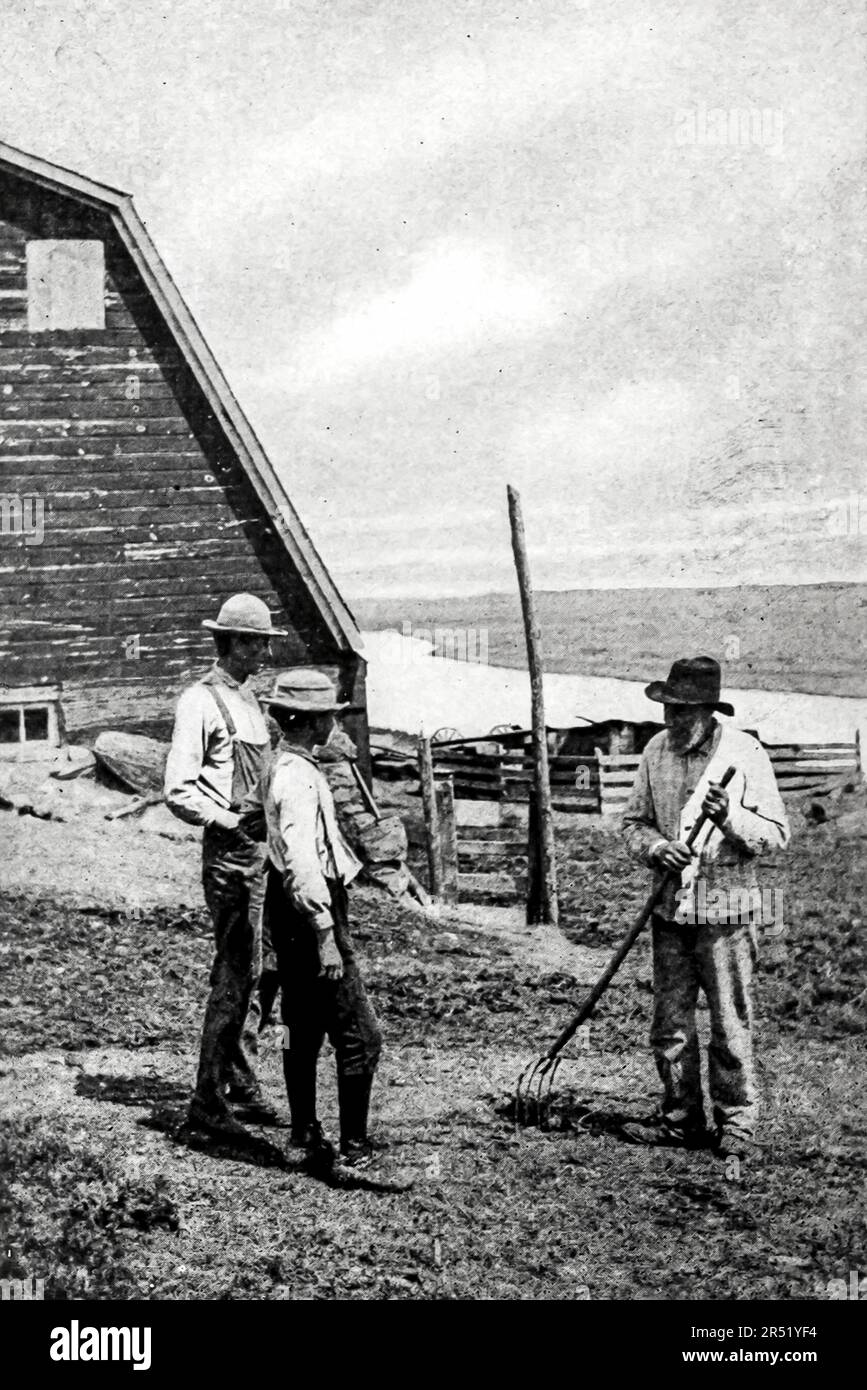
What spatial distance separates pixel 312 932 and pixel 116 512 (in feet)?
7.10

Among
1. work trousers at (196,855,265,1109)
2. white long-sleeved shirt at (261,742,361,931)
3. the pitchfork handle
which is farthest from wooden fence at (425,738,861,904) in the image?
white long-sleeved shirt at (261,742,361,931)

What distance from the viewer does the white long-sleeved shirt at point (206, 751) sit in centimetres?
556

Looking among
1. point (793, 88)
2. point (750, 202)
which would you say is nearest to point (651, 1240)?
point (750, 202)

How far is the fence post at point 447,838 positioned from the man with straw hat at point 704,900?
3.59 feet

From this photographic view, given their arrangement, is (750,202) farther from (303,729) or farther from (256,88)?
(303,729)

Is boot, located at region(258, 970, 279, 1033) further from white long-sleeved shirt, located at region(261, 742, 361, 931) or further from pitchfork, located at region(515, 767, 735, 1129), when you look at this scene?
pitchfork, located at region(515, 767, 735, 1129)

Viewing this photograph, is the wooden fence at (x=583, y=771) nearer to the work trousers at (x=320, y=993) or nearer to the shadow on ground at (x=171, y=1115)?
the work trousers at (x=320, y=993)

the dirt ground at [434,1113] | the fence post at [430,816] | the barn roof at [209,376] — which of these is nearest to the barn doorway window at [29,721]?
the dirt ground at [434,1113]

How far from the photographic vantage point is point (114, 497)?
21.1 feet

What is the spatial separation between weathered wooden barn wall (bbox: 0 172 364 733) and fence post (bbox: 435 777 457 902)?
72 cm

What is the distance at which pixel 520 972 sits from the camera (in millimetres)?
6168

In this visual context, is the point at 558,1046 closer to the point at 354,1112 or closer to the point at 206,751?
the point at 354,1112

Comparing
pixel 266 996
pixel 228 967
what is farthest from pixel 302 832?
pixel 266 996

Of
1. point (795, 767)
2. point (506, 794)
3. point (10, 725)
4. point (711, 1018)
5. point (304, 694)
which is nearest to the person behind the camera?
point (304, 694)
